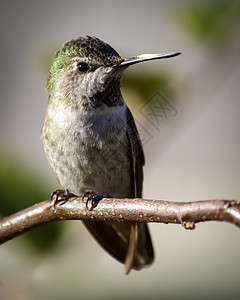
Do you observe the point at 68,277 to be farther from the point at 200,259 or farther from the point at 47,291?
the point at 200,259

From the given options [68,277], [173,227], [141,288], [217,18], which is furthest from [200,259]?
[217,18]

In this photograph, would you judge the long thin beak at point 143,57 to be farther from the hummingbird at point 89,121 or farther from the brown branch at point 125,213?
the brown branch at point 125,213

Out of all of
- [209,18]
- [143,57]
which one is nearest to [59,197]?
[143,57]

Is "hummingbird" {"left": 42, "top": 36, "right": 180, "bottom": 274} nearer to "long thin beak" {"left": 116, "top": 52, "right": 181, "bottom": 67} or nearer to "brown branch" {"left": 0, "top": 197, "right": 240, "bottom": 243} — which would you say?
"long thin beak" {"left": 116, "top": 52, "right": 181, "bottom": 67}

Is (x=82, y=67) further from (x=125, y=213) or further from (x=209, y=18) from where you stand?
(x=125, y=213)

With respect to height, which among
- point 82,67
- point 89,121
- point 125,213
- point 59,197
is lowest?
point 125,213

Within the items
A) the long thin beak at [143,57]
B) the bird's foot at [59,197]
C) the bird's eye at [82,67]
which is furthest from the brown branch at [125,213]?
the bird's eye at [82,67]

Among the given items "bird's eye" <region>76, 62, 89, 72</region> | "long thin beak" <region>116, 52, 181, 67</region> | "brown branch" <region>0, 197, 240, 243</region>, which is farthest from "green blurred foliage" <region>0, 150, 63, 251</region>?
"bird's eye" <region>76, 62, 89, 72</region>
